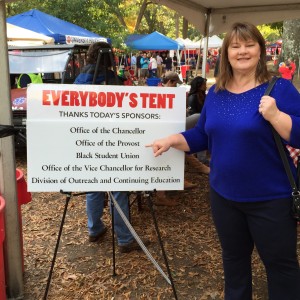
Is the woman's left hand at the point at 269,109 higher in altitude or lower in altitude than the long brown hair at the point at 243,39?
lower

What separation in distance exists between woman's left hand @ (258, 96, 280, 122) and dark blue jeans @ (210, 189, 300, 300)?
47cm

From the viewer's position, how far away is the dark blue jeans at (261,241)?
2.07 metres

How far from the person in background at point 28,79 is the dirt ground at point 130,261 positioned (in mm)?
3784

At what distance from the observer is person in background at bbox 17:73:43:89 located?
26.0ft

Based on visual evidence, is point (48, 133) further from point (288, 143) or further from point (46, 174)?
point (288, 143)

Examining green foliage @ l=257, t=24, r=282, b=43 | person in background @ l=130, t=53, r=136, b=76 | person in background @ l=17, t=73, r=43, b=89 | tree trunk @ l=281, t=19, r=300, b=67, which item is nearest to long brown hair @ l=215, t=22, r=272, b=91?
person in background @ l=17, t=73, r=43, b=89

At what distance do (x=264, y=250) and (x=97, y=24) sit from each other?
16435mm

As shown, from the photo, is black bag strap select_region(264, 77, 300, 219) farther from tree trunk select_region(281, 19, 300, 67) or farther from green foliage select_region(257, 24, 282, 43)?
tree trunk select_region(281, 19, 300, 67)

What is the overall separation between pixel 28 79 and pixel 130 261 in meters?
5.77

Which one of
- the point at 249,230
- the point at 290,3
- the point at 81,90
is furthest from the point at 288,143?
the point at 290,3

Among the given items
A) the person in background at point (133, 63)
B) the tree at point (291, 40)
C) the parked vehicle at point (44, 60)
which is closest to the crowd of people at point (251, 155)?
the parked vehicle at point (44, 60)

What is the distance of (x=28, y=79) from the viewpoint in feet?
26.8

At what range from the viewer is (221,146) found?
2.11 meters

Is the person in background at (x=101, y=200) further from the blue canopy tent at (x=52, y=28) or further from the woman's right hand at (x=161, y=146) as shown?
the blue canopy tent at (x=52, y=28)
